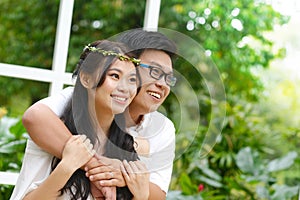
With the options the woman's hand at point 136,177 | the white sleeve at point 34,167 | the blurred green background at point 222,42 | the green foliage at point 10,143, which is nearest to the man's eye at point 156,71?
the woman's hand at point 136,177

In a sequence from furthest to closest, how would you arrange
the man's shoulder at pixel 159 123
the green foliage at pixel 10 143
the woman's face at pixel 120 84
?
the green foliage at pixel 10 143, the man's shoulder at pixel 159 123, the woman's face at pixel 120 84

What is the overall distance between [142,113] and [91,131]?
15 centimetres

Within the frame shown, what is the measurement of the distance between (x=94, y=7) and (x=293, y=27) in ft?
5.80

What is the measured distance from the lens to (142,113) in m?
1.87

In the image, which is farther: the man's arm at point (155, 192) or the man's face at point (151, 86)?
the man's arm at point (155, 192)

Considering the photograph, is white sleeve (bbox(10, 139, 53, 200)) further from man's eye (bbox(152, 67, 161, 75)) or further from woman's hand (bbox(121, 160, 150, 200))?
man's eye (bbox(152, 67, 161, 75))

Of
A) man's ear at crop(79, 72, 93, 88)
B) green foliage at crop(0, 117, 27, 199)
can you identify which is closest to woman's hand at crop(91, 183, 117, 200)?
man's ear at crop(79, 72, 93, 88)

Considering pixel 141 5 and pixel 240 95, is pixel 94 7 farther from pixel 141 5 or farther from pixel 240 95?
pixel 240 95

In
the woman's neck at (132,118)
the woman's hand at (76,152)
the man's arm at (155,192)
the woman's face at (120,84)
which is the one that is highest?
the woman's face at (120,84)

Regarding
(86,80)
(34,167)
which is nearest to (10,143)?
(34,167)

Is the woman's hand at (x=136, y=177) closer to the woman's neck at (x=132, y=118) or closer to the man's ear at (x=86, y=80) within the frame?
the woman's neck at (x=132, y=118)

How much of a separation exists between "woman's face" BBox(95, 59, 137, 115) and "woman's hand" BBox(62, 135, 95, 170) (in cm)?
14

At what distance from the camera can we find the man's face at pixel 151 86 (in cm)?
182

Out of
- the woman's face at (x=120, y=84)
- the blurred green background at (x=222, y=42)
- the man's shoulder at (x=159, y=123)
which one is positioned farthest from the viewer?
the blurred green background at (x=222, y=42)
